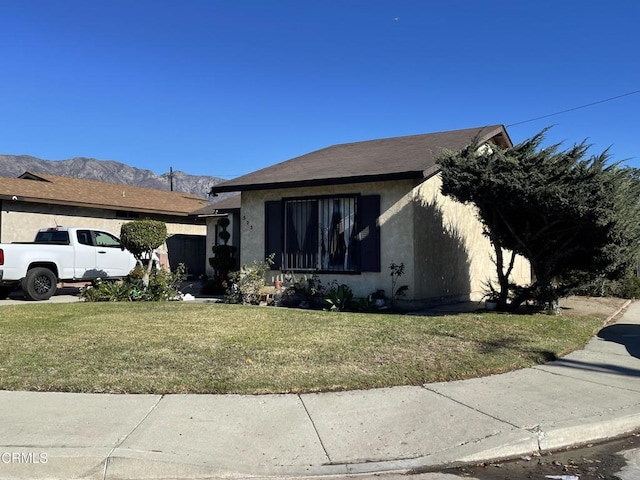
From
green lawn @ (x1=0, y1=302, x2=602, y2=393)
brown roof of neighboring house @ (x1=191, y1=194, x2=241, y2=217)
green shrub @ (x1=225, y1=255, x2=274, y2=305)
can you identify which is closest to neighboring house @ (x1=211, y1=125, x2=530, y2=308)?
green shrub @ (x1=225, y1=255, x2=274, y2=305)

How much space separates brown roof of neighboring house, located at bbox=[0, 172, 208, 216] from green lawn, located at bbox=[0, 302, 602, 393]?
978 centimetres

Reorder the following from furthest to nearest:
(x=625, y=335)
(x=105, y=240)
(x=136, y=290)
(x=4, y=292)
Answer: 1. (x=105, y=240)
2. (x=4, y=292)
3. (x=136, y=290)
4. (x=625, y=335)

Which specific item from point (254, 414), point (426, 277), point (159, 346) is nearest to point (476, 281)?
point (426, 277)

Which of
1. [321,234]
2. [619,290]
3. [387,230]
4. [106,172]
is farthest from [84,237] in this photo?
[106,172]

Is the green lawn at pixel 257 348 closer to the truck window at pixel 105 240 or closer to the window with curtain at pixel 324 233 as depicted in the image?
the window with curtain at pixel 324 233

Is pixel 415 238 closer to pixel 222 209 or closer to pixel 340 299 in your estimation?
pixel 340 299

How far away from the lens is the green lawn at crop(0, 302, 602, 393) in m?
5.98

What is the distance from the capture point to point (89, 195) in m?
21.2

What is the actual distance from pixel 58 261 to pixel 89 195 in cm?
804

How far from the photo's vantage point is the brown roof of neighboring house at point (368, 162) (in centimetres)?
1174

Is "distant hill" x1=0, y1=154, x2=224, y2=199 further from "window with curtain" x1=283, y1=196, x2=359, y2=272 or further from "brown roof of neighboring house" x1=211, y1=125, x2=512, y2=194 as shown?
"window with curtain" x1=283, y1=196, x2=359, y2=272

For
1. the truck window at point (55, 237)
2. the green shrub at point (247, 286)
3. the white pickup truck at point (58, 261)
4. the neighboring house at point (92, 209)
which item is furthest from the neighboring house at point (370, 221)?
the neighboring house at point (92, 209)

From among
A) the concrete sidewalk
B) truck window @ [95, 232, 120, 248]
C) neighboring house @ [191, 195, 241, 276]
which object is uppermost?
neighboring house @ [191, 195, 241, 276]

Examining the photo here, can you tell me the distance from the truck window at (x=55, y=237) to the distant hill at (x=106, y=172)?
350 ft
